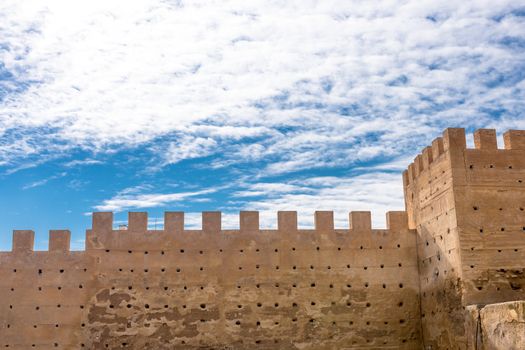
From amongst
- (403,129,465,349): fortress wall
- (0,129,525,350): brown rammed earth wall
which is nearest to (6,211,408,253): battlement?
(0,129,525,350): brown rammed earth wall

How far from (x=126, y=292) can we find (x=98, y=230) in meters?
1.90

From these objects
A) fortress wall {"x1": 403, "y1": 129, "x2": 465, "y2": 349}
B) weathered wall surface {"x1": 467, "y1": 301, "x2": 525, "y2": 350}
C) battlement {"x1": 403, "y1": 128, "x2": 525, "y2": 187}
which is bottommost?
weathered wall surface {"x1": 467, "y1": 301, "x2": 525, "y2": 350}

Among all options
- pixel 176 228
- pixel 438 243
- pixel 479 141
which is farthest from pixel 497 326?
pixel 176 228

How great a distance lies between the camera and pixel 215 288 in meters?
17.2

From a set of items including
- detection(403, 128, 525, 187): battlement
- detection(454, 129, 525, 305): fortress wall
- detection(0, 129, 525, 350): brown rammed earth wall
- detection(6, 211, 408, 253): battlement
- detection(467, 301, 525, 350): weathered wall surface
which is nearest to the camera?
detection(467, 301, 525, 350): weathered wall surface

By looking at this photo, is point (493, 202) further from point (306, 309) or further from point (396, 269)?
point (306, 309)

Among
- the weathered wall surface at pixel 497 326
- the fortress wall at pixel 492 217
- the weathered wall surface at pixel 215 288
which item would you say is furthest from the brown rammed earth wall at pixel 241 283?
the weathered wall surface at pixel 497 326

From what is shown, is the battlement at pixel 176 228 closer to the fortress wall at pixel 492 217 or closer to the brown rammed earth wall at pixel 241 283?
the brown rammed earth wall at pixel 241 283

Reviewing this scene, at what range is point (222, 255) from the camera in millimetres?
17422

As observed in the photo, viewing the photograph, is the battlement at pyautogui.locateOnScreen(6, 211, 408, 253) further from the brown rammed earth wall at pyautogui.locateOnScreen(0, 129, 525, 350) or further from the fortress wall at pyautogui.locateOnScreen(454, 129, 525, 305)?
the fortress wall at pyautogui.locateOnScreen(454, 129, 525, 305)

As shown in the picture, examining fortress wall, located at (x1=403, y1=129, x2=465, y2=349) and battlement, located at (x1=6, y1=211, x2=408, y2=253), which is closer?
fortress wall, located at (x1=403, y1=129, x2=465, y2=349)

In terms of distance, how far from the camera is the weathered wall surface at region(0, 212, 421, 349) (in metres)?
16.8

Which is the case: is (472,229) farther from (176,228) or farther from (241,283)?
(176,228)

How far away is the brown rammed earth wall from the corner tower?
0.34 feet
